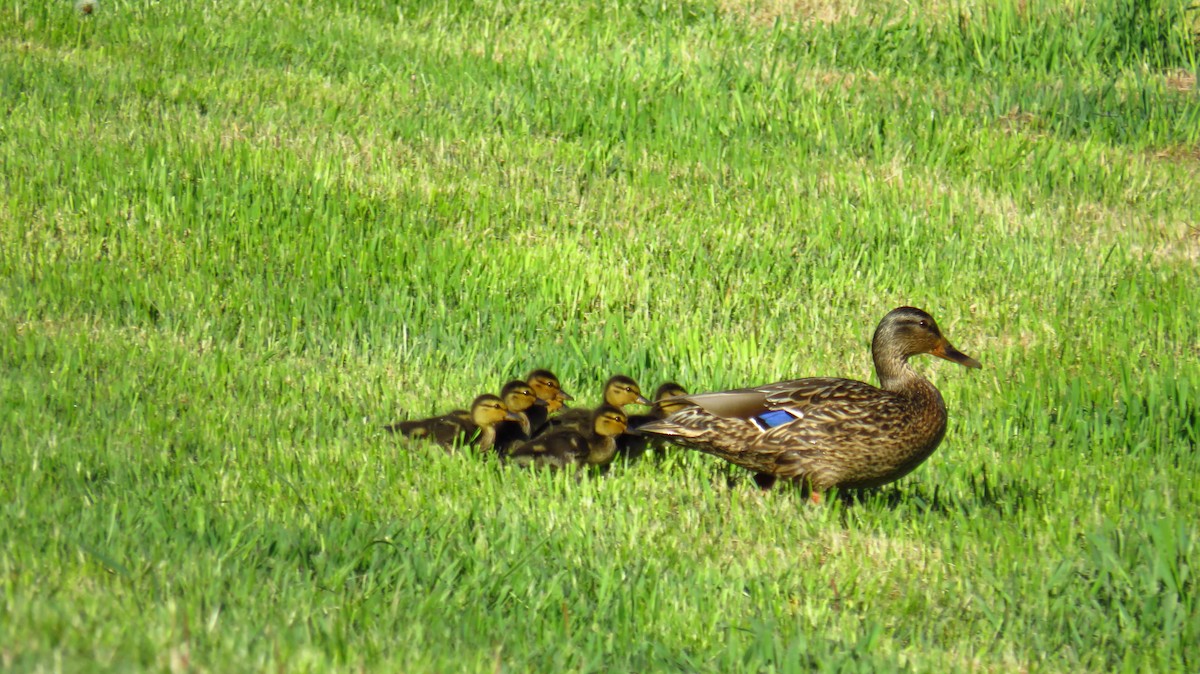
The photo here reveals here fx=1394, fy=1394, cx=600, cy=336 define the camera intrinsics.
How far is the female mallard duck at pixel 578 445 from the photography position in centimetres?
667

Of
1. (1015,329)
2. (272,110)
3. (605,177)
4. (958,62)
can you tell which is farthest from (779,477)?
(958,62)

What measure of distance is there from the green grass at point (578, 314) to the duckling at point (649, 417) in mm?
200

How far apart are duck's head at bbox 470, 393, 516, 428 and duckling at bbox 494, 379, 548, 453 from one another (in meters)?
0.06

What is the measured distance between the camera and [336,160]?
10.1 m

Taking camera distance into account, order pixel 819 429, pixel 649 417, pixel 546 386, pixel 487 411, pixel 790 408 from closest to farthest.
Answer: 1. pixel 819 429
2. pixel 790 408
3. pixel 487 411
4. pixel 649 417
5. pixel 546 386

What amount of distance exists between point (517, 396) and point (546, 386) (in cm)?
35

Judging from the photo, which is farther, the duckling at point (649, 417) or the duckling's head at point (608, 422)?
the duckling at point (649, 417)

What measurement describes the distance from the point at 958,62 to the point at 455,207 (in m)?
5.83

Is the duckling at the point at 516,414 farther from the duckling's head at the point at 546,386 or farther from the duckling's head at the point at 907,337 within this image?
the duckling's head at the point at 907,337

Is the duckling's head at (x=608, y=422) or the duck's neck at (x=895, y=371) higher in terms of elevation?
the duck's neck at (x=895, y=371)

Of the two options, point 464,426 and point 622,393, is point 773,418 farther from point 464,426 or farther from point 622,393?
point 464,426

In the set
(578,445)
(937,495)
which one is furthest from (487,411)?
(937,495)

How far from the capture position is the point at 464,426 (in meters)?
6.75

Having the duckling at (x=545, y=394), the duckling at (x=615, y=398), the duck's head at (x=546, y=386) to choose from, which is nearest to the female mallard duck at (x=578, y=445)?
the duckling at (x=615, y=398)
